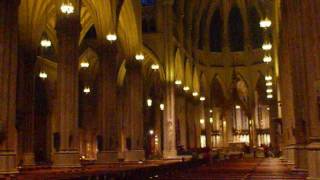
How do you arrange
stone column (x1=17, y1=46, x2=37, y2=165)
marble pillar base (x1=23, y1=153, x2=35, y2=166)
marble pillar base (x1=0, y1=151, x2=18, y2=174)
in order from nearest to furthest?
marble pillar base (x1=0, y1=151, x2=18, y2=174) → stone column (x1=17, y1=46, x2=37, y2=165) → marble pillar base (x1=23, y1=153, x2=35, y2=166)

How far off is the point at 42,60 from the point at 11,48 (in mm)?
23452

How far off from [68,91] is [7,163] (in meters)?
6.74

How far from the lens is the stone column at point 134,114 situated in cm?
3345

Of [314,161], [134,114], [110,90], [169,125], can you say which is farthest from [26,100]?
[314,161]

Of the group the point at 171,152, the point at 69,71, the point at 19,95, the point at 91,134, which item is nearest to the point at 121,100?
the point at 91,134

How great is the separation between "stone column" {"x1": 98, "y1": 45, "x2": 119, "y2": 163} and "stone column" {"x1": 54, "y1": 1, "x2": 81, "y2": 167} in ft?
18.8

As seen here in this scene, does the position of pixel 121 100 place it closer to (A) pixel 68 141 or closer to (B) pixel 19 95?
(B) pixel 19 95

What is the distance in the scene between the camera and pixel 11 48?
56.1 ft

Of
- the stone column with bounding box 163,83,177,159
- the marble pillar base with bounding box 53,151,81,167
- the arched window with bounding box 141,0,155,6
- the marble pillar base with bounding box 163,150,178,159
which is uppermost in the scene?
the arched window with bounding box 141,0,155,6

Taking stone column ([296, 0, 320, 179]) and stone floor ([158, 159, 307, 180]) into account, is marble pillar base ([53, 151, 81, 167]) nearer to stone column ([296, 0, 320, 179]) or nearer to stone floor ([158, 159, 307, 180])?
stone floor ([158, 159, 307, 180])

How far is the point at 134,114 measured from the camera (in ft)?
112

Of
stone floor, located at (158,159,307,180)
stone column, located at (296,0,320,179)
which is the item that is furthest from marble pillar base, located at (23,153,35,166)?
stone column, located at (296,0,320,179)

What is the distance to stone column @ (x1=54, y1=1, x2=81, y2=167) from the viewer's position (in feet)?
70.5

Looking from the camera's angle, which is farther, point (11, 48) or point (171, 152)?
point (171, 152)
